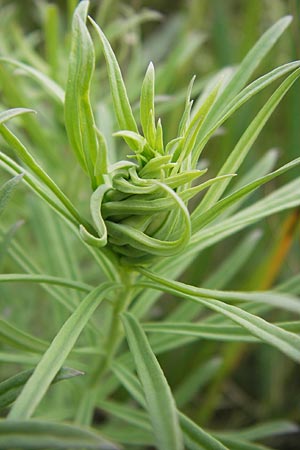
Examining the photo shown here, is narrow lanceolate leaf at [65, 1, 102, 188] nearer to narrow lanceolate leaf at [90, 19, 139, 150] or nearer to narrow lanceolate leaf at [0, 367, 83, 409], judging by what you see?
narrow lanceolate leaf at [90, 19, 139, 150]

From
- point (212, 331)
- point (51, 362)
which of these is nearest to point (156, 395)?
point (51, 362)

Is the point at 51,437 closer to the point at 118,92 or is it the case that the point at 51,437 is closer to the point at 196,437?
the point at 196,437

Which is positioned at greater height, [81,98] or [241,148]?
[81,98]

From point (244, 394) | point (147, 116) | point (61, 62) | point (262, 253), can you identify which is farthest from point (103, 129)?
point (244, 394)

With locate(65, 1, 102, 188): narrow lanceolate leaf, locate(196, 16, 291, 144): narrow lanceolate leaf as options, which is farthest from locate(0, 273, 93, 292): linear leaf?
locate(196, 16, 291, 144): narrow lanceolate leaf

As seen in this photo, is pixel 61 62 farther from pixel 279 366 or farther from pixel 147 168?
pixel 279 366

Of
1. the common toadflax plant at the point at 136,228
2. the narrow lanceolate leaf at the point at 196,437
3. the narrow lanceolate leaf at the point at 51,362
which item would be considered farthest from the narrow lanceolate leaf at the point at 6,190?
the narrow lanceolate leaf at the point at 196,437
